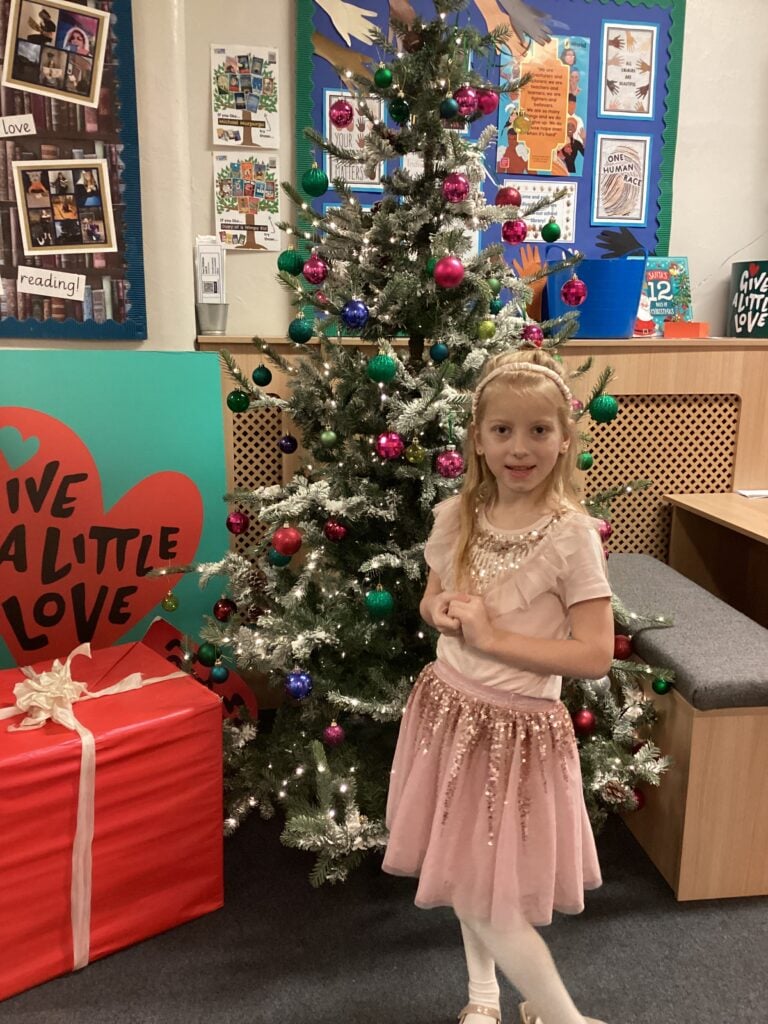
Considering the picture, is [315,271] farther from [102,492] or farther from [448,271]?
A: [102,492]

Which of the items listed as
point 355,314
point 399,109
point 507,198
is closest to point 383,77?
point 399,109

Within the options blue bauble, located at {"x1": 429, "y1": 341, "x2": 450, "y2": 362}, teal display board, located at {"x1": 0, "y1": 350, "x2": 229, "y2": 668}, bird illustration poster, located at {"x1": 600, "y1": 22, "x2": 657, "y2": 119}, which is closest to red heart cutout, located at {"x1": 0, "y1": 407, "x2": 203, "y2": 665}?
teal display board, located at {"x1": 0, "y1": 350, "x2": 229, "y2": 668}

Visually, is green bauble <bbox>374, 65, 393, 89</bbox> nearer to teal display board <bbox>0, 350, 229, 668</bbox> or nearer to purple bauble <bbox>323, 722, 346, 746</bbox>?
teal display board <bbox>0, 350, 229, 668</bbox>

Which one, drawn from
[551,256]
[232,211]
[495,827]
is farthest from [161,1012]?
[551,256]

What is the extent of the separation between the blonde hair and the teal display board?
1.21 m

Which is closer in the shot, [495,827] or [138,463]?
[495,827]

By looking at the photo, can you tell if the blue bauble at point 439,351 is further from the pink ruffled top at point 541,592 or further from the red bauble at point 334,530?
the pink ruffled top at point 541,592

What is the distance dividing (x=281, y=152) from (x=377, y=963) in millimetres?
2268

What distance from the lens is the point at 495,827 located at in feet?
4.04

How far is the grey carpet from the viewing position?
1.52 m

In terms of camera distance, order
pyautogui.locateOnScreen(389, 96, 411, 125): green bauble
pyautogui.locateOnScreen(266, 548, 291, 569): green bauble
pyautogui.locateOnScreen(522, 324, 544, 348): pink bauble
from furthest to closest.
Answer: pyautogui.locateOnScreen(266, 548, 291, 569): green bauble → pyautogui.locateOnScreen(522, 324, 544, 348): pink bauble → pyautogui.locateOnScreen(389, 96, 411, 125): green bauble

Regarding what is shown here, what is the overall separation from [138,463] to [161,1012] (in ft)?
4.42

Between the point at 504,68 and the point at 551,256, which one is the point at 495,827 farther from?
the point at 504,68

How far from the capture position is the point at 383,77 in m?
1.60
